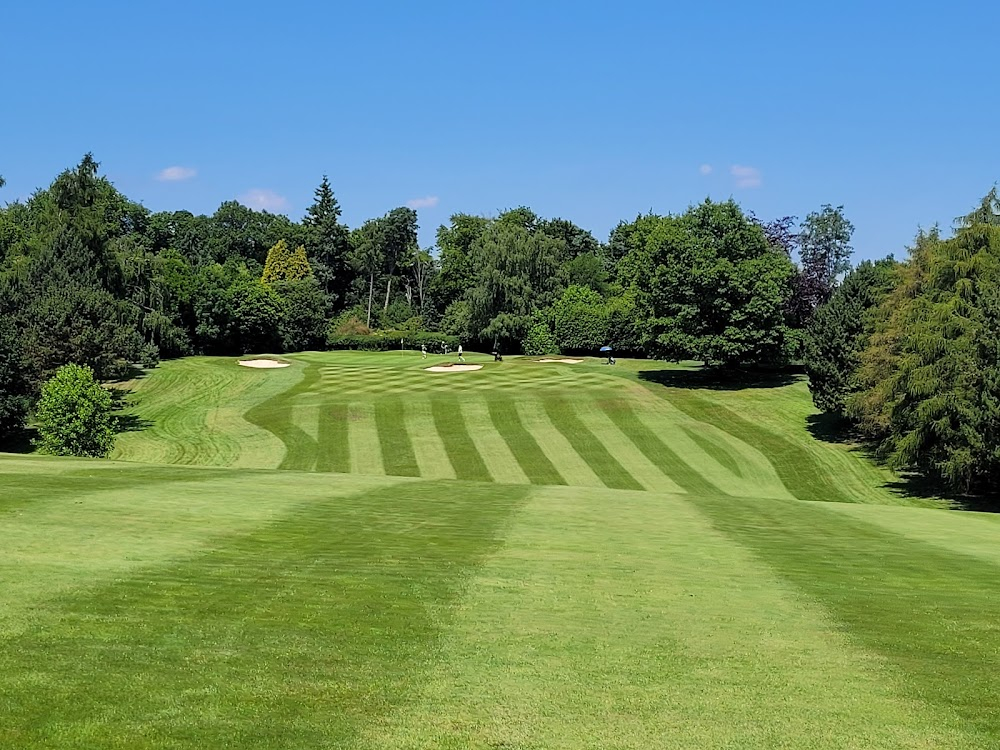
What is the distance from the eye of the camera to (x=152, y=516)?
16281mm

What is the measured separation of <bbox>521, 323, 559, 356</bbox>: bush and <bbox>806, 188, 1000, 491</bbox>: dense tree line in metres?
44.7

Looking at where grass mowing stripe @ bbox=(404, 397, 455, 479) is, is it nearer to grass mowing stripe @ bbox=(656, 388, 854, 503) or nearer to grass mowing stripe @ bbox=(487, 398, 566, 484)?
grass mowing stripe @ bbox=(487, 398, 566, 484)

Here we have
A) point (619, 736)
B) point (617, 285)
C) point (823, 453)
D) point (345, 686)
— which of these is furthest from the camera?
point (617, 285)

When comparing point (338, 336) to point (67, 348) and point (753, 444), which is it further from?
point (753, 444)

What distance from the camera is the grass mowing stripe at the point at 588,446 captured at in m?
41.8

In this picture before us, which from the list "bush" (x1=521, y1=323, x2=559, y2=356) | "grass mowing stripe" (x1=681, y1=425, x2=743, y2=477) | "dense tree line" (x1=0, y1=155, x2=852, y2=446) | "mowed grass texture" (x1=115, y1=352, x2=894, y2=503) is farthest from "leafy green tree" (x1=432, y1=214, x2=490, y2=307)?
"grass mowing stripe" (x1=681, y1=425, x2=743, y2=477)

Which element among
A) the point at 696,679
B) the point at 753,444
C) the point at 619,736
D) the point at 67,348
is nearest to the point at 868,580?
the point at 696,679

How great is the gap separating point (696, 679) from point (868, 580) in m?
7.05

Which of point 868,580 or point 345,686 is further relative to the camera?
point 868,580

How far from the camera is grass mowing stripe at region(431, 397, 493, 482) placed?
43.0m

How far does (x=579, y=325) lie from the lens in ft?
311

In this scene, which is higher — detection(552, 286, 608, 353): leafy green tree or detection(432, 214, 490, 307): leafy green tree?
detection(432, 214, 490, 307): leafy green tree

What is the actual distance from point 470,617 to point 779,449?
42.7 m

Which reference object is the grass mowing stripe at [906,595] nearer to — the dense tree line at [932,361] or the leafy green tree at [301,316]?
the dense tree line at [932,361]
